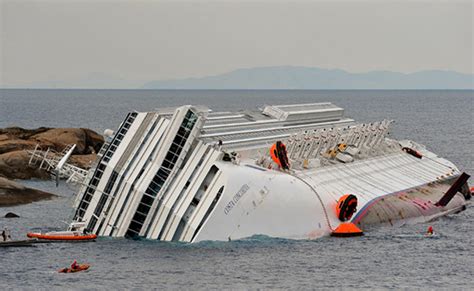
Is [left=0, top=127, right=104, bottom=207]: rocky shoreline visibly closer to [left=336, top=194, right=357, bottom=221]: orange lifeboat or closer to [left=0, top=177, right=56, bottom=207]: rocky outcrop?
[left=0, top=177, right=56, bottom=207]: rocky outcrop

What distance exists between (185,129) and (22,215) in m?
23.7

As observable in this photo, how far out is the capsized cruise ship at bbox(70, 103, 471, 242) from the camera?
76250 millimetres

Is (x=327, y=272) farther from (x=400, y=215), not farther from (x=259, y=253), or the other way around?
(x=400, y=215)

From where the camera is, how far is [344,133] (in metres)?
109

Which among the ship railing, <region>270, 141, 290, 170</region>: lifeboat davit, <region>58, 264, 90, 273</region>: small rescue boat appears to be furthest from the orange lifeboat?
<region>58, 264, 90, 273</region>: small rescue boat

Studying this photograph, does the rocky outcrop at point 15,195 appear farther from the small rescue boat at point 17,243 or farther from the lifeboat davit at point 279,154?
the lifeboat davit at point 279,154

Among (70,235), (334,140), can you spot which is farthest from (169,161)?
(334,140)

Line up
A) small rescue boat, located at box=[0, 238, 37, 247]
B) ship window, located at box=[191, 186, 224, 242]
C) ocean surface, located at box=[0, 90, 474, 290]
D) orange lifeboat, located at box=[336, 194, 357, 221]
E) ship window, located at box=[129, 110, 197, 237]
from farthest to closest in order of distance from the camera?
orange lifeboat, located at box=[336, 194, 357, 221] < ship window, located at box=[129, 110, 197, 237] < small rescue boat, located at box=[0, 238, 37, 247] < ship window, located at box=[191, 186, 224, 242] < ocean surface, located at box=[0, 90, 474, 290]

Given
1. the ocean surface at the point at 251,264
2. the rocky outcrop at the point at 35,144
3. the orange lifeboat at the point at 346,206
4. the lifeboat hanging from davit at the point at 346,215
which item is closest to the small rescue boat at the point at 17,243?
the ocean surface at the point at 251,264

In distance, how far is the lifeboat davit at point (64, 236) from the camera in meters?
78.9

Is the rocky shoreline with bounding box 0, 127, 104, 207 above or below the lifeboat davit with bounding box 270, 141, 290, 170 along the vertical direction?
below

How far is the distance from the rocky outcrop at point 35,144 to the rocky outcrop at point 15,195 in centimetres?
2039

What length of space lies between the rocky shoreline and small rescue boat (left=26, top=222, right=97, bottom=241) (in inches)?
854

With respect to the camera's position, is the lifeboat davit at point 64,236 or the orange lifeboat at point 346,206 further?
the orange lifeboat at point 346,206
